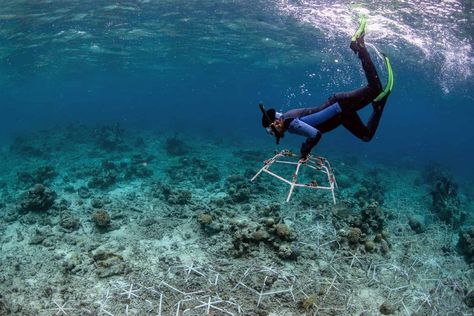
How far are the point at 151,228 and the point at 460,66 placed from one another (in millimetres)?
24728

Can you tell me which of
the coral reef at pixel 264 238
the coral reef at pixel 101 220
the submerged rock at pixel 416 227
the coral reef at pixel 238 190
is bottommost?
the submerged rock at pixel 416 227

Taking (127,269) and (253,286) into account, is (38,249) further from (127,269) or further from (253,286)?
(253,286)

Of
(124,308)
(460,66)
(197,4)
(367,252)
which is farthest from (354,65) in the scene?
(124,308)

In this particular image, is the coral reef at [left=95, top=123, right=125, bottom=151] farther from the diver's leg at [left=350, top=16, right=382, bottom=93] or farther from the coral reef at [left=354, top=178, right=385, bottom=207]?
the diver's leg at [left=350, top=16, right=382, bottom=93]

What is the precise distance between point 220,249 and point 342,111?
5.25 metres

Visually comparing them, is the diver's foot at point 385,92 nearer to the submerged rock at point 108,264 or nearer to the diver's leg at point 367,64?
the diver's leg at point 367,64

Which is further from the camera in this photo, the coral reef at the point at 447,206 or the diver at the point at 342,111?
the coral reef at the point at 447,206

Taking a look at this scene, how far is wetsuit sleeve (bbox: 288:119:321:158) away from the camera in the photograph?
608cm

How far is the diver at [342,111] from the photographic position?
6.24m

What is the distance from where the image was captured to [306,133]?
624 centimetres

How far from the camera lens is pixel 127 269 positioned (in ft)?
28.2

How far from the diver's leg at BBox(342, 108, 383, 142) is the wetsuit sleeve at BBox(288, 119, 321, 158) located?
1022mm

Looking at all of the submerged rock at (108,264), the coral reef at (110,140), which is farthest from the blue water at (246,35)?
the submerged rock at (108,264)

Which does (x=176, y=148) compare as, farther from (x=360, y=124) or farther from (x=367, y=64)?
(x=367, y=64)
